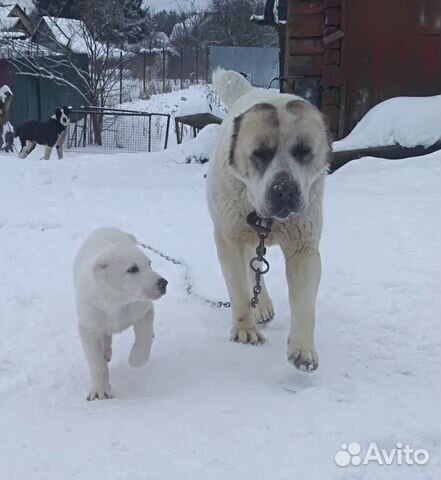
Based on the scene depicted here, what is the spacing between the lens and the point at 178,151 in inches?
488

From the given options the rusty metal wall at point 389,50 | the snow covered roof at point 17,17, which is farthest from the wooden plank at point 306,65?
the snow covered roof at point 17,17

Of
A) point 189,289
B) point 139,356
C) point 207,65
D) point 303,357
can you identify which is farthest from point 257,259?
point 207,65

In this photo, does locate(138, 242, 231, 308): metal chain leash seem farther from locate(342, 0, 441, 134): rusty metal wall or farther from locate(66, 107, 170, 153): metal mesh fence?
locate(66, 107, 170, 153): metal mesh fence

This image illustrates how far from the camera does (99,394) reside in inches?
130

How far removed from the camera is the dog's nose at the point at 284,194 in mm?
3137

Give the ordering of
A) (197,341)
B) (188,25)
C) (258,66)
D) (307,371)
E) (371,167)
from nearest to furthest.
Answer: (307,371), (197,341), (371,167), (258,66), (188,25)

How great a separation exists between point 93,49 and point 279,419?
19.4 meters

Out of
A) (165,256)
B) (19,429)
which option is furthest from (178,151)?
(19,429)

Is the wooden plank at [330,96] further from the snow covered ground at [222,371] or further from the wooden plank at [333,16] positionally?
the snow covered ground at [222,371]

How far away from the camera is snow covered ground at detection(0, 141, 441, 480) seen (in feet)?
8.19

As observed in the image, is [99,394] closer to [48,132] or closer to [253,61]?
[48,132]

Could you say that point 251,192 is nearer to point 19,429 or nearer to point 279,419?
point 279,419

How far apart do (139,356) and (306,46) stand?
788cm

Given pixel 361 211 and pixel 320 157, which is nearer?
pixel 320 157
